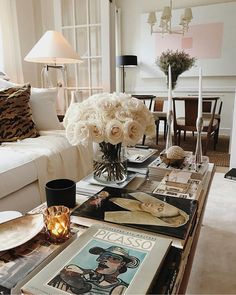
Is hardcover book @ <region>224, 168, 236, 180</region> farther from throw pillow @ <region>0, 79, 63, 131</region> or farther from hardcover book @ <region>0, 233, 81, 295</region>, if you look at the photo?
hardcover book @ <region>0, 233, 81, 295</region>

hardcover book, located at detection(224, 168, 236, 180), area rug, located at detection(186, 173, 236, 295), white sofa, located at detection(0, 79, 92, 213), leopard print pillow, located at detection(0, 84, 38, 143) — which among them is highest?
leopard print pillow, located at detection(0, 84, 38, 143)

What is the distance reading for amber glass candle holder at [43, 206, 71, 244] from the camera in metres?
0.76

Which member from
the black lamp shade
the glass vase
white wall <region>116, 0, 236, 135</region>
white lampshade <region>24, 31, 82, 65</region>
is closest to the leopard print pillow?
white lampshade <region>24, 31, 82, 65</region>

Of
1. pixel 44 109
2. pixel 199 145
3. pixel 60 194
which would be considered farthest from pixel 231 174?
pixel 60 194

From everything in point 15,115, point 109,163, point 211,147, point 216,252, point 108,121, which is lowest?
point 211,147

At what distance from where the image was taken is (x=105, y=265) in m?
0.65

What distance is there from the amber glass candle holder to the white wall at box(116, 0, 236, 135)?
173 inches

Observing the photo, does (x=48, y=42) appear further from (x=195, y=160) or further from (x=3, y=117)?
(x=195, y=160)

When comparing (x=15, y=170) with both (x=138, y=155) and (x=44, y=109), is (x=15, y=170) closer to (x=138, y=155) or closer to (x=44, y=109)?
(x=138, y=155)

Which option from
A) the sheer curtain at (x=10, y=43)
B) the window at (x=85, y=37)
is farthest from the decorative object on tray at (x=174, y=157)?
the sheer curtain at (x=10, y=43)

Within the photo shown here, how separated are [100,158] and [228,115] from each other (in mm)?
Result: 4072

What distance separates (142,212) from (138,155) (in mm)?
714

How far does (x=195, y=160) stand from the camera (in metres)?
A: 1.47

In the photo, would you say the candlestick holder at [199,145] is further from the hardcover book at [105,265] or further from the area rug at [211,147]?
the area rug at [211,147]
